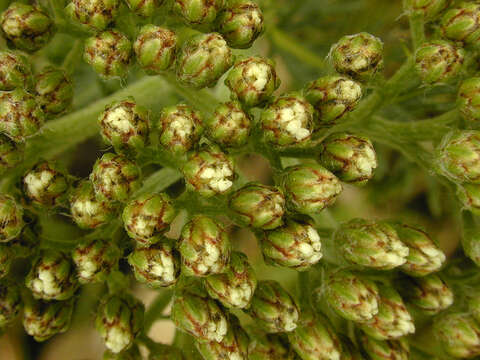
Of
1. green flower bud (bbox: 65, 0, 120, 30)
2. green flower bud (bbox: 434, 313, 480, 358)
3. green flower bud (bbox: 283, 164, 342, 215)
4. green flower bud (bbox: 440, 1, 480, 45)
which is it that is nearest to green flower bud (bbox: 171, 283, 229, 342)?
green flower bud (bbox: 283, 164, 342, 215)

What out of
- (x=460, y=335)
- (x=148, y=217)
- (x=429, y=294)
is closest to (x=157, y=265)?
(x=148, y=217)

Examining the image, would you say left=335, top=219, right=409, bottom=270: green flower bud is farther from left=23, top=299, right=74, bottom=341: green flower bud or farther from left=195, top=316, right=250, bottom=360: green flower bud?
left=23, top=299, right=74, bottom=341: green flower bud

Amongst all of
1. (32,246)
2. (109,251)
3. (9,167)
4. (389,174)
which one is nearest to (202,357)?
(109,251)

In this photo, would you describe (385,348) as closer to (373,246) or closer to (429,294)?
(429,294)

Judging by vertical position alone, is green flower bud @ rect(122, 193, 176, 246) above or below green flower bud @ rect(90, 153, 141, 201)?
below

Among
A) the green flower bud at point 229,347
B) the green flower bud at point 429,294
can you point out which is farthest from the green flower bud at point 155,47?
the green flower bud at point 429,294

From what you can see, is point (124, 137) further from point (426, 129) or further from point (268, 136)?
point (426, 129)
